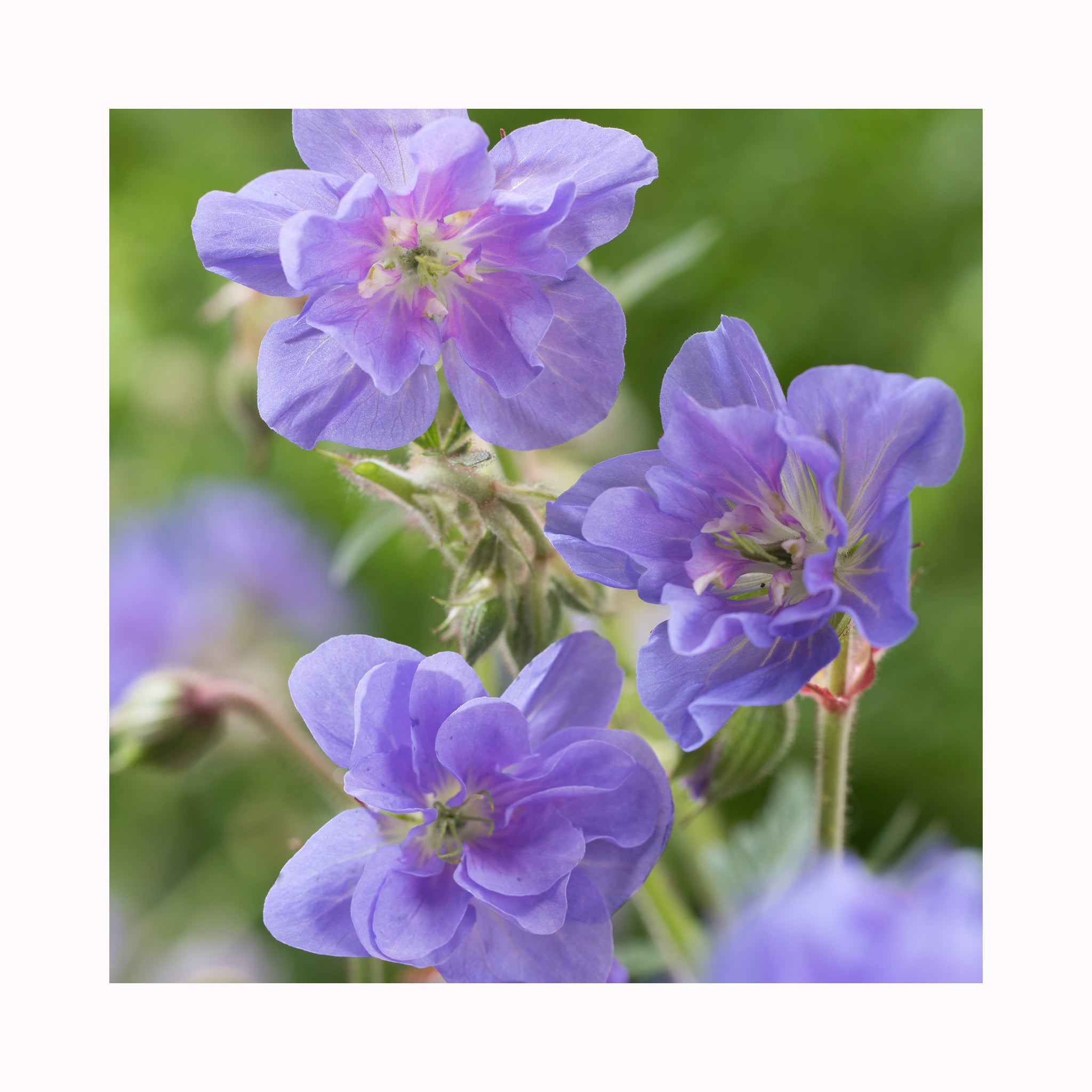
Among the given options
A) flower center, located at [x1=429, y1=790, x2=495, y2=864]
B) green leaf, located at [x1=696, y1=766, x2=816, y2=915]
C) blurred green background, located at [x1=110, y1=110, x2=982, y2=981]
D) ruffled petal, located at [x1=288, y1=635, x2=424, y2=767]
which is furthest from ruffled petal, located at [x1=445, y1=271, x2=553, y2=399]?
blurred green background, located at [x1=110, y1=110, x2=982, y2=981]

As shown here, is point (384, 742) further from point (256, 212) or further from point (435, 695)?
point (256, 212)

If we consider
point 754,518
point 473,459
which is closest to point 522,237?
point 473,459

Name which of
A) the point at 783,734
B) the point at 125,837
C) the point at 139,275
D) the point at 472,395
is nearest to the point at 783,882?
the point at 783,734

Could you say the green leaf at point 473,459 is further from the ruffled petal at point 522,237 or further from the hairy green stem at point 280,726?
the hairy green stem at point 280,726

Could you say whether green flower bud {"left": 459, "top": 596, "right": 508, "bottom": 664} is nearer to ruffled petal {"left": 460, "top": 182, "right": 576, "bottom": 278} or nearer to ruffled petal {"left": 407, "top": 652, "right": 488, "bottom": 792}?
ruffled petal {"left": 407, "top": 652, "right": 488, "bottom": 792}

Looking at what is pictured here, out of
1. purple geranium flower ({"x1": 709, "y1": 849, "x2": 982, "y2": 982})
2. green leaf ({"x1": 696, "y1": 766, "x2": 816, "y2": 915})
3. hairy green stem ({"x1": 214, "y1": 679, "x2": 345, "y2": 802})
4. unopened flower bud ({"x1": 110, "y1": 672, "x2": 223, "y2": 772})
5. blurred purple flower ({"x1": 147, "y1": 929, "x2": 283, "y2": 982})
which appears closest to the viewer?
purple geranium flower ({"x1": 709, "y1": 849, "x2": 982, "y2": 982})

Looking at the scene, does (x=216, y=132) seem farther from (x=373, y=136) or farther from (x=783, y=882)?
(x=783, y=882)
